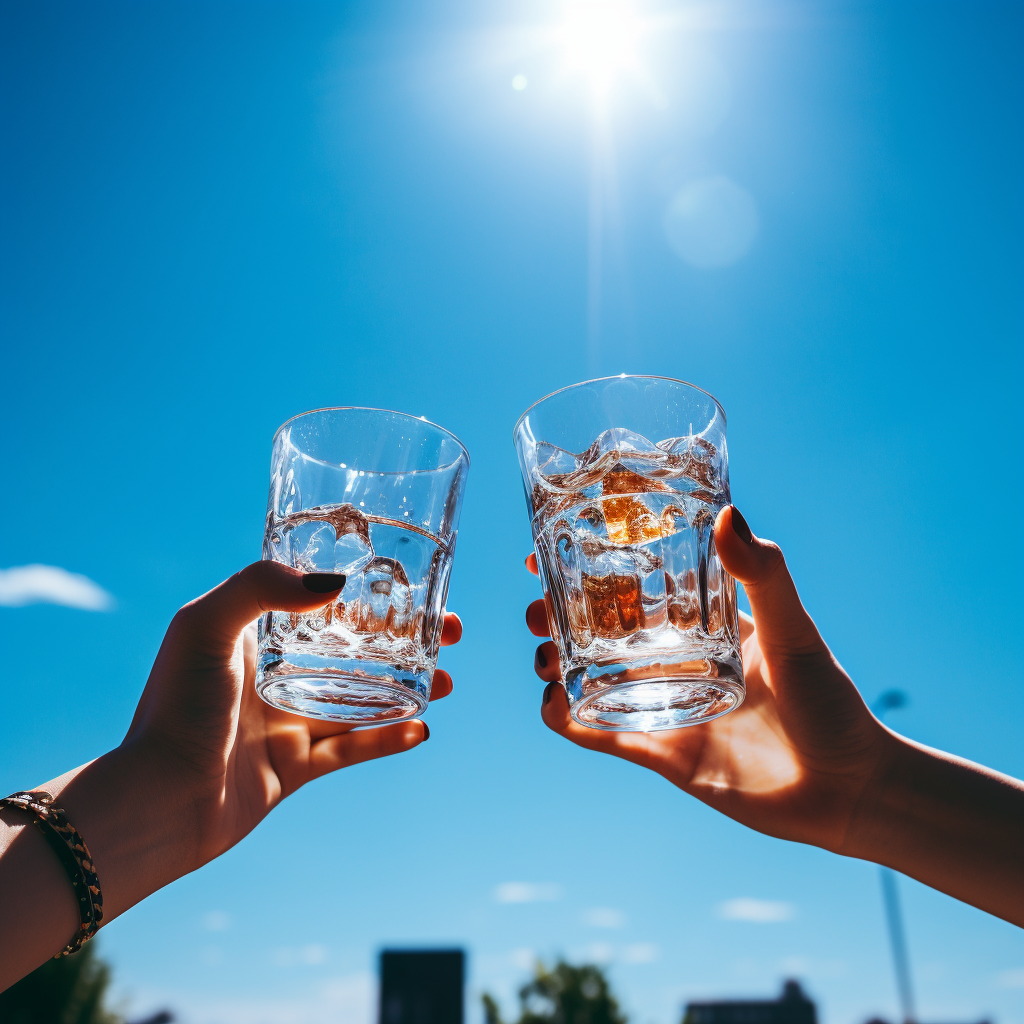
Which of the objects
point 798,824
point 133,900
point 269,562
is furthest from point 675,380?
point 133,900

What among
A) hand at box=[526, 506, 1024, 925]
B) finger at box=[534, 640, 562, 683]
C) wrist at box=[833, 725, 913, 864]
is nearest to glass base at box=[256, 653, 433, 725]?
finger at box=[534, 640, 562, 683]

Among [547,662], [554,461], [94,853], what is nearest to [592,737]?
[547,662]

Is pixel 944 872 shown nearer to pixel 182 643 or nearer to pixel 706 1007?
pixel 182 643

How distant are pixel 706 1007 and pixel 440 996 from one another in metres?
17.2

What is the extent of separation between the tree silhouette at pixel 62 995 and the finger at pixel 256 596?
29.4 m

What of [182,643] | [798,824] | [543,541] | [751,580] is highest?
[543,541]

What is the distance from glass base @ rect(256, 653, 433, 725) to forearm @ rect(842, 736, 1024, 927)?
1414 mm

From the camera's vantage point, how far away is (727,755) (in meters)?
2.51

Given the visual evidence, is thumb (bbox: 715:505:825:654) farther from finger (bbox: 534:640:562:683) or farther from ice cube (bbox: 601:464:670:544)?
finger (bbox: 534:640:562:683)

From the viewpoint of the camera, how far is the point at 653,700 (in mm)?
2018

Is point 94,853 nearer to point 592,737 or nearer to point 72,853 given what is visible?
point 72,853

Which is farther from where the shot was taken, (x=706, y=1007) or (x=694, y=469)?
(x=706, y=1007)

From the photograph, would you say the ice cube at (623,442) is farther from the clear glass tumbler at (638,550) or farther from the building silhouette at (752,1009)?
the building silhouette at (752,1009)

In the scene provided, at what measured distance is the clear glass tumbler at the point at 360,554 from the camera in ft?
6.56
